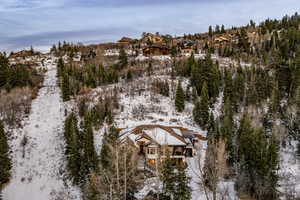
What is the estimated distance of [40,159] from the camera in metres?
33.0

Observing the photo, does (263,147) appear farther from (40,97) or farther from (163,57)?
(163,57)

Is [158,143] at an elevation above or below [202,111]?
below

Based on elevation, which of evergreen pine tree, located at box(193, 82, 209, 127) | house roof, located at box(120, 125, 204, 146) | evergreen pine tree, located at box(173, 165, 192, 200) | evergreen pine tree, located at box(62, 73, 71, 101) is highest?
evergreen pine tree, located at box(62, 73, 71, 101)

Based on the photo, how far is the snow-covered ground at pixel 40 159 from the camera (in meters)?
28.0

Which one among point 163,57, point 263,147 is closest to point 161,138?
point 263,147

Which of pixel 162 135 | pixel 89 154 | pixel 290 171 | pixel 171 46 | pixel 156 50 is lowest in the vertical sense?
pixel 290 171

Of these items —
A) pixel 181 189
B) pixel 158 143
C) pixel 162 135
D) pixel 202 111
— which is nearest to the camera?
pixel 181 189

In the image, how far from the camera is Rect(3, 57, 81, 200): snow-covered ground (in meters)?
28.0

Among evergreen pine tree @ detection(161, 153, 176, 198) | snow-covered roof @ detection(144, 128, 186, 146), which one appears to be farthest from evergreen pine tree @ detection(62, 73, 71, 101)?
evergreen pine tree @ detection(161, 153, 176, 198)

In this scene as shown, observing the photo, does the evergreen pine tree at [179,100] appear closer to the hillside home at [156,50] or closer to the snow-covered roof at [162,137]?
the snow-covered roof at [162,137]

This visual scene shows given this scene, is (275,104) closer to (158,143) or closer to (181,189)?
(158,143)

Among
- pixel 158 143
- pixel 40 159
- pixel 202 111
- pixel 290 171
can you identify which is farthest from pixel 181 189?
pixel 40 159

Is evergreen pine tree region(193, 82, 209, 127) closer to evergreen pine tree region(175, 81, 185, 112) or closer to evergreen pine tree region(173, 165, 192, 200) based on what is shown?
evergreen pine tree region(175, 81, 185, 112)

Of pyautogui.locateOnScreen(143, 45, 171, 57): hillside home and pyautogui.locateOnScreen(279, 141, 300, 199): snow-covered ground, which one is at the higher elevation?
pyautogui.locateOnScreen(143, 45, 171, 57): hillside home
